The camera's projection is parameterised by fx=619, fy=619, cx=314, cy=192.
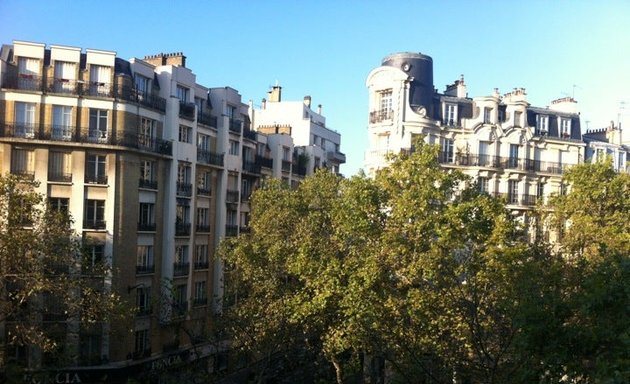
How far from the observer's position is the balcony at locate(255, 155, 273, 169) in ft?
146

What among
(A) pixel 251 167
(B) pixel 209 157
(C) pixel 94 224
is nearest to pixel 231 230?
(A) pixel 251 167

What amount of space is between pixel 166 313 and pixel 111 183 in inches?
298

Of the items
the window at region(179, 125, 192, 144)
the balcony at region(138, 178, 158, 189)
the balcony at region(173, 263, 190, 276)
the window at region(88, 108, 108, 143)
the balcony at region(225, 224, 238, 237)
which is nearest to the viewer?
the window at region(88, 108, 108, 143)

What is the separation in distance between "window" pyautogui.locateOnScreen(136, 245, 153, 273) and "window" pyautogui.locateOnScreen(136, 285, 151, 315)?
929 mm

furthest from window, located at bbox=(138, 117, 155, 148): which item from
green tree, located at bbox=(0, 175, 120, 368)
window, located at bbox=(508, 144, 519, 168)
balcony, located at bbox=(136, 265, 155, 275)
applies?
window, located at bbox=(508, 144, 519, 168)

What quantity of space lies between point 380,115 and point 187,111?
13.2m

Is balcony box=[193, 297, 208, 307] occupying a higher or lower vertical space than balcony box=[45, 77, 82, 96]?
lower

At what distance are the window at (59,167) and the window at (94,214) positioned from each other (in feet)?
5.09

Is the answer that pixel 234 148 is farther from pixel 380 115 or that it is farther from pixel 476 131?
pixel 476 131

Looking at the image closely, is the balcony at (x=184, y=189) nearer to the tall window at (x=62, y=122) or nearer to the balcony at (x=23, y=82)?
the tall window at (x=62, y=122)

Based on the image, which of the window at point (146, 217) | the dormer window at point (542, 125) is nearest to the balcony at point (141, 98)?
the window at point (146, 217)

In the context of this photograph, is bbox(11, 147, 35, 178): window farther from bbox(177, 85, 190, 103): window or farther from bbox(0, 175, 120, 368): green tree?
bbox(177, 85, 190, 103): window

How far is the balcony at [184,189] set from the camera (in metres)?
34.8

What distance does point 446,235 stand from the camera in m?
24.0
